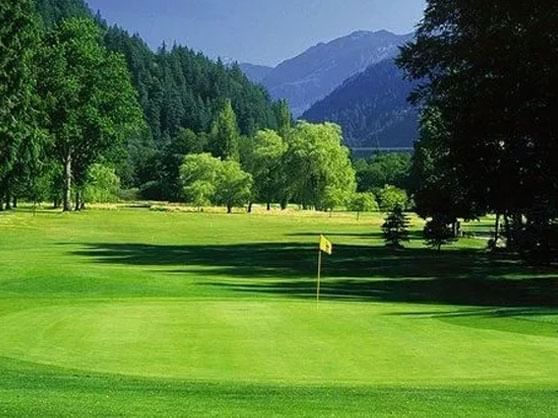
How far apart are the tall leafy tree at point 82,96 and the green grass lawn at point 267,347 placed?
153 ft

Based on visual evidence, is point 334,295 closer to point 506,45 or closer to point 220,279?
point 220,279

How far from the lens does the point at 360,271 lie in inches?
1581

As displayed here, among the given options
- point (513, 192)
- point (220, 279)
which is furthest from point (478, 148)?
point (220, 279)

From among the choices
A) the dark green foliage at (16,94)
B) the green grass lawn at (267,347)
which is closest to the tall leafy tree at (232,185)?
the dark green foliage at (16,94)

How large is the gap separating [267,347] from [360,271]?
26.0 metres

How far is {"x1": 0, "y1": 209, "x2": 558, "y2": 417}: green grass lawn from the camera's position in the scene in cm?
1055

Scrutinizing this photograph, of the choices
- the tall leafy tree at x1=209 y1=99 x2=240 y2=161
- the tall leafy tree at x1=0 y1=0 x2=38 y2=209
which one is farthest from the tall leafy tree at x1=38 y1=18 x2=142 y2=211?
the tall leafy tree at x1=209 y1=99 x2=240 y2=161

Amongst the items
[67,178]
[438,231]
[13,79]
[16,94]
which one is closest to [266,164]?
[67,178]

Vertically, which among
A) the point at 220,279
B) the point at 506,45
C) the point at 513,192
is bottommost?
the point at 220,279

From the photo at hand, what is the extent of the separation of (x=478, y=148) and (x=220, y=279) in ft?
42.6

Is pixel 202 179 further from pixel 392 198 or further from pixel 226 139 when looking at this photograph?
pixel 226 139

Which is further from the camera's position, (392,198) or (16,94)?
(392,198)

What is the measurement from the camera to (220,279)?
33.9 m

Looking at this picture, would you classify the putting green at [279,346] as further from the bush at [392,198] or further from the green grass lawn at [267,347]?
the bush at [392,198]
